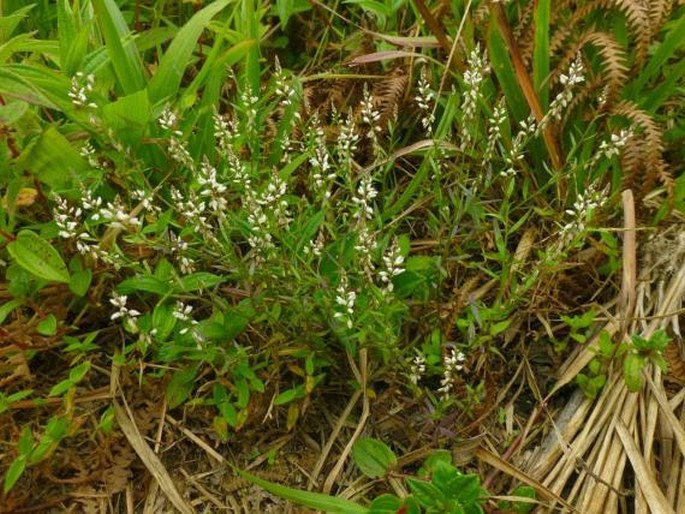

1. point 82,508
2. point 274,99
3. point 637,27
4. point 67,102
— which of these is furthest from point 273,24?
point 82,508

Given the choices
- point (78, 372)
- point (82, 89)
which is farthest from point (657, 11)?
point (78, 372)

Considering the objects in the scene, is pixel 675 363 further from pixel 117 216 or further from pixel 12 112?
pixel 12 112

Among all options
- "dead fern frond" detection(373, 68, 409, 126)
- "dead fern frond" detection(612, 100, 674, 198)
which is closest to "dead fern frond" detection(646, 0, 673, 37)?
"dead fern frond" detection(612, 100, 674, 198)

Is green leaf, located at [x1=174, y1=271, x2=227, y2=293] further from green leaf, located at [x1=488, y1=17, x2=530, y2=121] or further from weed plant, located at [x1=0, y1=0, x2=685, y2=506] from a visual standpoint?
green leaf, located at [x1=488, y1=17, x2=530, y2=121]

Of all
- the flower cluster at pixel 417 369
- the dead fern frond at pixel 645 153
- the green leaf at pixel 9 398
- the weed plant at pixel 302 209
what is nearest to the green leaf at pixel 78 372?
the weed plant at pixel 302 209

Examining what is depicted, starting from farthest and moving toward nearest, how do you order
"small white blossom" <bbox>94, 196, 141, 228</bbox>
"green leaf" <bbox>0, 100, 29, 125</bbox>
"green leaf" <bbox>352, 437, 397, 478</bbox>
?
"green leaf" <bbox>352, 437, 397, 478</bbox> → "green leaf" <bbox>0, 100, 29, 125</bbox> → "small white blossom" <bbox>94, 196, 141, 228</bbox>

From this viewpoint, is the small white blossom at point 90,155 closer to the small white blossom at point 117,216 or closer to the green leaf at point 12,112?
the green leaf at point 12,112
